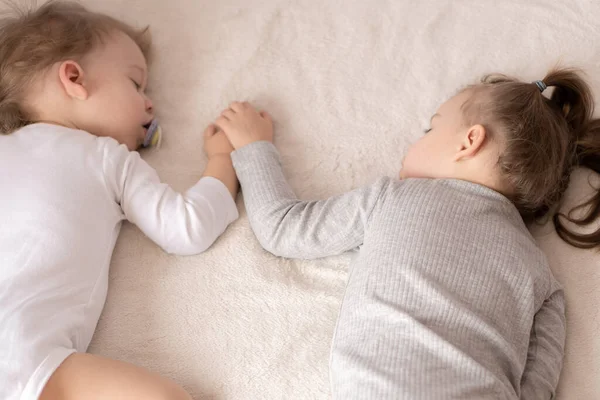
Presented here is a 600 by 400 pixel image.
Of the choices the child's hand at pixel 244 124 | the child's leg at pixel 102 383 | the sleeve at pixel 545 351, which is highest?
the child's hand at pixel 244 124

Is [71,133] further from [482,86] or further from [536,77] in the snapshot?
[536,77]

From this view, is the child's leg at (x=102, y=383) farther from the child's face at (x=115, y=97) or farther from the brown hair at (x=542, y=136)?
the brown hair at (x=542, y=136)

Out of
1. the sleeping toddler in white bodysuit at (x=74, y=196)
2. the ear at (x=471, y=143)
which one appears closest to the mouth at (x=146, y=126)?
the sleeping toddler in white bodysuit at (x=74, y=196)

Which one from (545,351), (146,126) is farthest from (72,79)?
(545,351)

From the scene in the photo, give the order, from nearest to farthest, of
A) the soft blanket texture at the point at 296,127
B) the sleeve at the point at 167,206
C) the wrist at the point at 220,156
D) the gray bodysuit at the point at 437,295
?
the gray bodysuit at the point at 437,295 → the soft blanket texture at the point at 296,127 → the sleeve at the point at 167,206 → the wrist at the point at 220,156

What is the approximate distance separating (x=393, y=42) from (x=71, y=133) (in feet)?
2.61

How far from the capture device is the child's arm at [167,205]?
128 cm

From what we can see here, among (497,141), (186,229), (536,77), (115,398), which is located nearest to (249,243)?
(186,229)

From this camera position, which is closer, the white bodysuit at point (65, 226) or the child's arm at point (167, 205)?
the white bodysuit at point (65, 226)

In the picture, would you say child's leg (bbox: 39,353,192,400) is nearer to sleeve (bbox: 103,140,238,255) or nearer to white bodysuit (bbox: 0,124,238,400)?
white bodysuit (bbox: 0,124,238,400)

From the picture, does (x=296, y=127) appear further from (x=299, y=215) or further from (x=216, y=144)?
(x=299, y=215)

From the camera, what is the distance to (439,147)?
125 cm

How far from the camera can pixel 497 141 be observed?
1.19m

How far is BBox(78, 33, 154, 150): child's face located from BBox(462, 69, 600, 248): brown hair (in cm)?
70
